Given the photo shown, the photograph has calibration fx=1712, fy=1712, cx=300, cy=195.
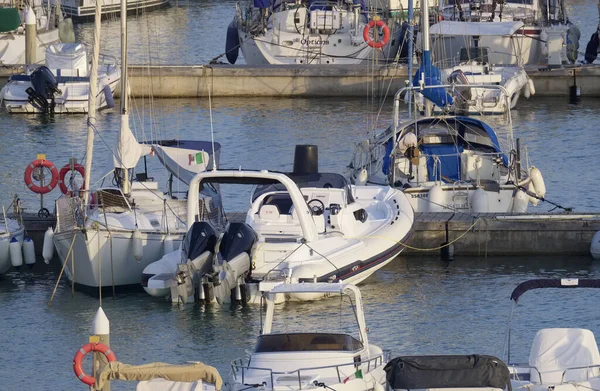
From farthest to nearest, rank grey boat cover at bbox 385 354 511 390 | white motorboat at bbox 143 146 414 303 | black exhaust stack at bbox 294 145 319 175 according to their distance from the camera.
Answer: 1. black exhaust stack at bbox 294 145 319 175
2. white motorboat at bbox 143 146 414 303
3. grey boat cover at bbox 385 354 511 390

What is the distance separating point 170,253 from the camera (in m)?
28.8

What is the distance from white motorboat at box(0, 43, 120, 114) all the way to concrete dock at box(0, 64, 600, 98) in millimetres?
1077

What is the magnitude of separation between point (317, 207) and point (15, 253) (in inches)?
215

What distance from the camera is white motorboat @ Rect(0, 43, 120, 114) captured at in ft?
160

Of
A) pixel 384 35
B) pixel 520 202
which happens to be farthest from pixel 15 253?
pixel 384 35

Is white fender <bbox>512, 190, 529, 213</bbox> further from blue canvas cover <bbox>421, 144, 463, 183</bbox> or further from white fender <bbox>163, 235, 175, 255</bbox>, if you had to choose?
white fender <bbox>163, 235, 175, 255</bbox>

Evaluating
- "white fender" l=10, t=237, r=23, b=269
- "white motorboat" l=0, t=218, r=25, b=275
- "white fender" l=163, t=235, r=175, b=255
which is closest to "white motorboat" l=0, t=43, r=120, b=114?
"white motorboat" l=0, t=218, r=25, b=275

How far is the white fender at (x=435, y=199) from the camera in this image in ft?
108

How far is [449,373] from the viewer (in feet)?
66.7

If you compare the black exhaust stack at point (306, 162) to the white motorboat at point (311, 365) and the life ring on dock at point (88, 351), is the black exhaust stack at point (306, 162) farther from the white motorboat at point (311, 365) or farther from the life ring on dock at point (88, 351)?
the life ring on dock at point (88, 351)

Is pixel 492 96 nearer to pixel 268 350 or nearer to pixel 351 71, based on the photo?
pixel 351 71

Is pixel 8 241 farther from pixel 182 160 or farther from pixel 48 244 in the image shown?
pixel 182 160

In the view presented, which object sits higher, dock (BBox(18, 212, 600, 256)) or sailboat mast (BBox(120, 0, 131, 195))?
sailboat mast (BBox(120, 0, 131, 195))

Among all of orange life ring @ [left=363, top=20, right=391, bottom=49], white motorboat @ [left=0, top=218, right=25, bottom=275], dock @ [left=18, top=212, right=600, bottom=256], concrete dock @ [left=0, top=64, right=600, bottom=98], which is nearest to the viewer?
white motorboat @ [left=0, top=218, right=25, bottom=275]
